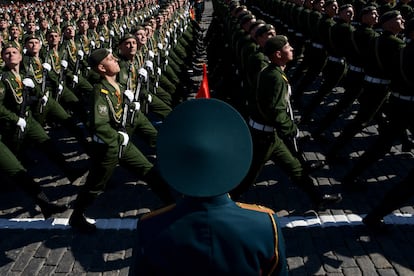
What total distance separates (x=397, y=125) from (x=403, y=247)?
4.46 ft

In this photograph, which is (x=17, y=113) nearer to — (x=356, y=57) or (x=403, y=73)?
(x=403, y=73)

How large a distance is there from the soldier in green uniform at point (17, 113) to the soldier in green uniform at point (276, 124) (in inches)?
103

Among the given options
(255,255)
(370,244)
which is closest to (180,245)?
(255,255)

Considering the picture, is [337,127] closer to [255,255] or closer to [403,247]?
[403,247]

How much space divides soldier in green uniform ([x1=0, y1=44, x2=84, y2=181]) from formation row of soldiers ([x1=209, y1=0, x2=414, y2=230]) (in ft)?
8.72

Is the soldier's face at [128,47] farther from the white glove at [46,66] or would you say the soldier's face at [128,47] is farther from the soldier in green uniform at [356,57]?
the soldier in green uniform at [356,57]

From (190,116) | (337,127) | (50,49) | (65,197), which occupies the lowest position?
(65,197)

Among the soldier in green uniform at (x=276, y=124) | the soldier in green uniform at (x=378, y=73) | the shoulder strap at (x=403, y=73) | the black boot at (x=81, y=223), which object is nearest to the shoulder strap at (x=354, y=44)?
the soldier in green uniform at (x=378, y=73)

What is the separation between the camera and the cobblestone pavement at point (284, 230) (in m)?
3.94

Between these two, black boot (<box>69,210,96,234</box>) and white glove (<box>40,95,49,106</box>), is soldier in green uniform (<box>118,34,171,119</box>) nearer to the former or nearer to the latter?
white glove (<box>40,95,49,106</box>)

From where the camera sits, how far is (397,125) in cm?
466

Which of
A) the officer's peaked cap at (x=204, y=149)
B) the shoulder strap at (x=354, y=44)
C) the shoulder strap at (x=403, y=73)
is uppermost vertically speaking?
the officer's peaked cap at (x=204, y=149)

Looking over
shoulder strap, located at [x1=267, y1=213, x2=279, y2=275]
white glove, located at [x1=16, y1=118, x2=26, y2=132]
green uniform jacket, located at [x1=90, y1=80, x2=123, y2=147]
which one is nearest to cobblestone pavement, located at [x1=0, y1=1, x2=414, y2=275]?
white glove, located at [x1=16, y1=118, x2=26, y2=132]

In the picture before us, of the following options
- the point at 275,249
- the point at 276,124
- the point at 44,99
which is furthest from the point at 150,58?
the point at 275,249
